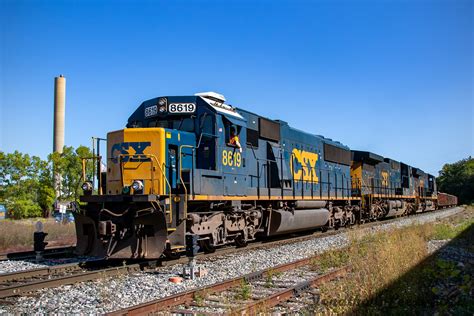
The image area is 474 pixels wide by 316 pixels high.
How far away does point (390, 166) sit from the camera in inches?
1063

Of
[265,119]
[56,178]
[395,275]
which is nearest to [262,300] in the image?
[395,275]

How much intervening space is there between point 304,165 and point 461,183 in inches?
2349

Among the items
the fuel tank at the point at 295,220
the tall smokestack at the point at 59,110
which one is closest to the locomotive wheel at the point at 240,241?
the fuel tank at the point at 295,220

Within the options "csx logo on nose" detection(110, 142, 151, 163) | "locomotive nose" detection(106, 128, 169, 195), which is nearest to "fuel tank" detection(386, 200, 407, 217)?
"locomotive nose" detection(106, 128, 169, 195)

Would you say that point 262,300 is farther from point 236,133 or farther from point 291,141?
point 291,141

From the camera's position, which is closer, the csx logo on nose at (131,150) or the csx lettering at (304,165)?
the csx logo on nose at (131,150)

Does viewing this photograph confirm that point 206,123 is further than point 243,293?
Yes

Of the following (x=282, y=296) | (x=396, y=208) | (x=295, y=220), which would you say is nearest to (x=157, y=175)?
(x=282, y=296)

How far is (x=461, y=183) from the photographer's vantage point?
65812mm

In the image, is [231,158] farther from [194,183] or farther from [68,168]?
[68,168]

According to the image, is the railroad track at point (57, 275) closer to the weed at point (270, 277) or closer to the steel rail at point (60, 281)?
the steel rail at point (60, 281)

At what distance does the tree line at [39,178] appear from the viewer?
40750 millimetres

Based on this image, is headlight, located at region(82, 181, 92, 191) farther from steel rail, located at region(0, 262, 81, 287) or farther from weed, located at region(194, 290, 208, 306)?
weed, located at region(194, 290, 208, 306)

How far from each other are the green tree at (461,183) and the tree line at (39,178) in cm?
5110
